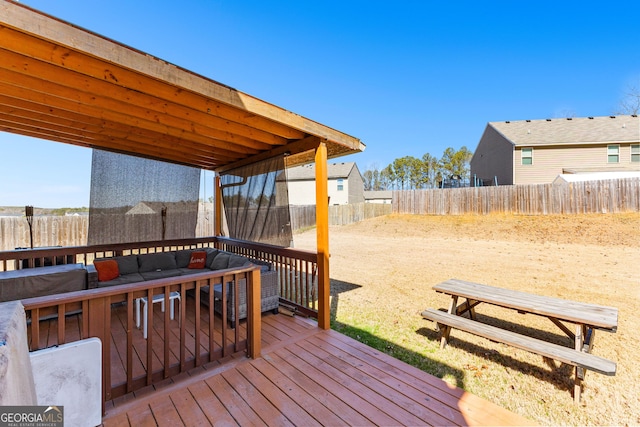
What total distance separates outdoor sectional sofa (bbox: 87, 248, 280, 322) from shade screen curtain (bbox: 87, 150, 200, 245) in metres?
0.47

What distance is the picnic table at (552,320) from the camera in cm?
226

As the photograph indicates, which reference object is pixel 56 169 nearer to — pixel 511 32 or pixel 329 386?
pixel 329 386

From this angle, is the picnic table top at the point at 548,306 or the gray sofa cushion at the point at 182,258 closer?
the picnic table top at the point at 548,306

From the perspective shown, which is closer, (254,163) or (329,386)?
(329,386)

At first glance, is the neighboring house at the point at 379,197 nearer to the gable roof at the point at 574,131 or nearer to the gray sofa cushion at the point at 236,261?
the gable roof at the point at 574,131

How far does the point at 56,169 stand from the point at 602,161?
76.1 feet

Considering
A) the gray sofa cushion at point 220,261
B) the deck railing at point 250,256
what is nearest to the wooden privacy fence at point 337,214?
the deck railing at point 250,256

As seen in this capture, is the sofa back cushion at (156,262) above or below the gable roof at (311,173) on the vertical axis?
below

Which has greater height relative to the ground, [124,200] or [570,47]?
[570,47]

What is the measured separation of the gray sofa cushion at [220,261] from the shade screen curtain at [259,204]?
0.56 meters

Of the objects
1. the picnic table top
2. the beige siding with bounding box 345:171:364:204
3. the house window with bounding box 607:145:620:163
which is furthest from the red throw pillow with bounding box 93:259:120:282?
the beige siding with bounding box 345:171:364:204

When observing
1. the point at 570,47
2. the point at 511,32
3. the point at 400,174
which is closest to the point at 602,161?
the point at 570,47

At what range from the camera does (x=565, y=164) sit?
14.6m

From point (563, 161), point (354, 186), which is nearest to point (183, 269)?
point (563, 161)
